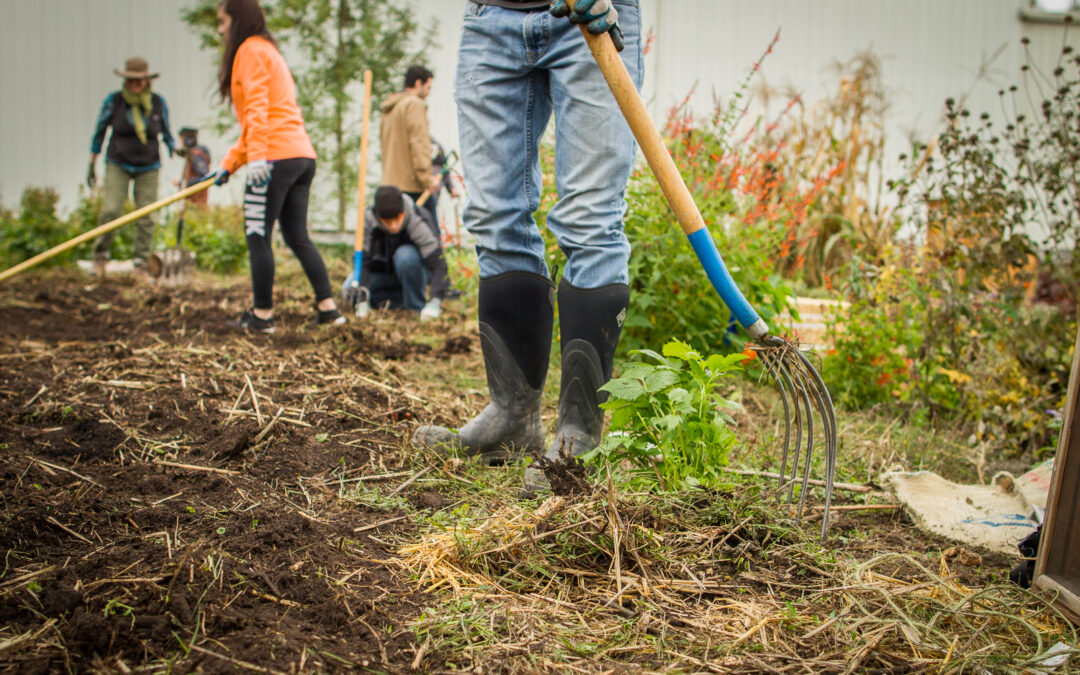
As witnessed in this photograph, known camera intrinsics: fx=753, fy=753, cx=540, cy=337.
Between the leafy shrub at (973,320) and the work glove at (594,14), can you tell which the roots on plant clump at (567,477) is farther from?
the leafy shrub at (973,320)

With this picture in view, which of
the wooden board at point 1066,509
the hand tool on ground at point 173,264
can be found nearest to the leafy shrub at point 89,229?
the hand tool on ground at point 173,264

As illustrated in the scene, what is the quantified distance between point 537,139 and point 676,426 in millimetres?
949

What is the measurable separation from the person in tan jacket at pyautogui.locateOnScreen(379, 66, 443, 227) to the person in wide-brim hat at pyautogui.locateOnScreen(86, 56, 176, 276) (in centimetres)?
241

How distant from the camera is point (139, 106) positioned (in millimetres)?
7383

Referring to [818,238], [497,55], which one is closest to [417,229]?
[818,238]

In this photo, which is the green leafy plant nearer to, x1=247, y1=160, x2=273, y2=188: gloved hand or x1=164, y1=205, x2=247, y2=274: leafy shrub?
x1=247, y1=160, x2=273, y2=188: gloved hand

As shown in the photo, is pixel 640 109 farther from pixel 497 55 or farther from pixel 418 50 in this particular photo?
pixel 418 50

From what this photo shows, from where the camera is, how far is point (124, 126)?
23.8 feet

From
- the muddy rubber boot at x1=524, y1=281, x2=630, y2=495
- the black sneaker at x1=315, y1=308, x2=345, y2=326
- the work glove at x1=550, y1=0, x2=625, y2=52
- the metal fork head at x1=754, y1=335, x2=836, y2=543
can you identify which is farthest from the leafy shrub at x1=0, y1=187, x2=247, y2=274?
the metal fork head at x1=754, y1=335, x2=836, y2=543

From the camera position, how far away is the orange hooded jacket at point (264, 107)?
4.12 meters

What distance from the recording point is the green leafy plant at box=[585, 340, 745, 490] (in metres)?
1.79

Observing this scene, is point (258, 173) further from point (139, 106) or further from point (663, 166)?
point (139, 106)

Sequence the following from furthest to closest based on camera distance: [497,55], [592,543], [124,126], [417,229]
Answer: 1. [124,126]
2. [417,229]
3. [497,55]
4. [592,543]

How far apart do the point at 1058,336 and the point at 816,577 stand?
7.94 ft
